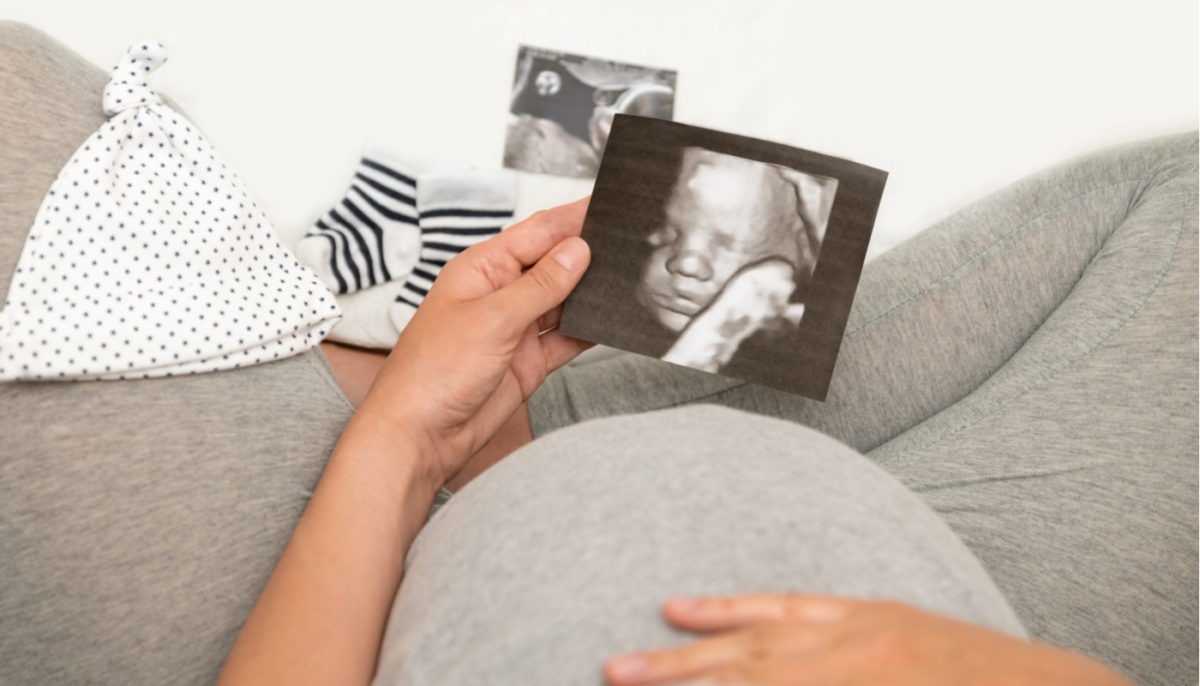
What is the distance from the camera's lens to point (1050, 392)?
0.71 meters

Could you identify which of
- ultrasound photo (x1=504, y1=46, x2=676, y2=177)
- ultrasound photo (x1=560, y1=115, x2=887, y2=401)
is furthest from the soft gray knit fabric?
ultrasound photo (x1=504, y1=46, x2=676, y2=177)

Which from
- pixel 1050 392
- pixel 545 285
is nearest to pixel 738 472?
pixel 545 285

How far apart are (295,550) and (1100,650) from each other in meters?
0.70

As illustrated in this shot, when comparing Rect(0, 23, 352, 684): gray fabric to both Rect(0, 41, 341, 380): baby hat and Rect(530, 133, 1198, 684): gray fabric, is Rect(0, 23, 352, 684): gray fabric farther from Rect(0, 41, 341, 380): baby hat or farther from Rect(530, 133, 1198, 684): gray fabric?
Rect(530, 133, 1198, 684): gray fabric

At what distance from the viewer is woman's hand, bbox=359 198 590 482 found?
26.6 inches

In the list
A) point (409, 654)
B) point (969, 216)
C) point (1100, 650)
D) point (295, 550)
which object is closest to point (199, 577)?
point (295, 550)

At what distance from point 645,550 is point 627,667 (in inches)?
2.8

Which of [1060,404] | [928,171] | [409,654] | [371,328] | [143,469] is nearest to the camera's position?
[409,654]

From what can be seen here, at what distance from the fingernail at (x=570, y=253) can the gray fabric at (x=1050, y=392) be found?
8.3 inches

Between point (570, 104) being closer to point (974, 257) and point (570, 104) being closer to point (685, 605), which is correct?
point (974, 257)

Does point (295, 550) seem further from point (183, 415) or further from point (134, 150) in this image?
point (134, 150)

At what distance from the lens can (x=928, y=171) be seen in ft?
3.58

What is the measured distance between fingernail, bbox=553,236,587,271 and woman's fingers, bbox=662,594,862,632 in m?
0.39

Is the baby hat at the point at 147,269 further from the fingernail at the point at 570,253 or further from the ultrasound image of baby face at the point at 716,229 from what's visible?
the ultrasound image of baby face at the point at 716,229
